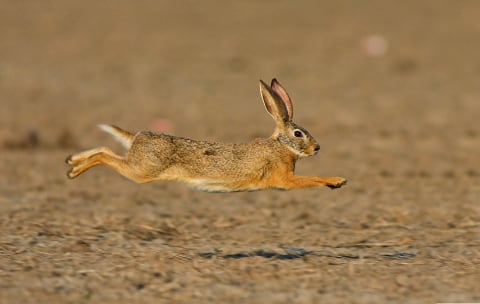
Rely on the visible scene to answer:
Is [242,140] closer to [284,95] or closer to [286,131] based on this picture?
[284,95]

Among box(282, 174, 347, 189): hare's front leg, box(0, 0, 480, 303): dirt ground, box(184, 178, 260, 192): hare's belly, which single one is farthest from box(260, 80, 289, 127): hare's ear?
box(0, 0, 480, 303): dirt ground

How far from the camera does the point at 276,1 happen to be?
2777 centimetres

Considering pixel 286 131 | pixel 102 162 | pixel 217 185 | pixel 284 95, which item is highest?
pixel 284 95

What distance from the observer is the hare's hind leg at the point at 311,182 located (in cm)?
702

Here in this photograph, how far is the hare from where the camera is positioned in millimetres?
7223

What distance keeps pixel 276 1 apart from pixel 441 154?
15567mm

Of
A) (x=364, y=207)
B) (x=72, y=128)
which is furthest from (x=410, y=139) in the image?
(x=72, y=128)

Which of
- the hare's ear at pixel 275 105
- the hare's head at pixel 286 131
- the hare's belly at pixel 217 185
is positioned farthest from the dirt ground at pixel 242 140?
the hare's ear at pixel 275 105

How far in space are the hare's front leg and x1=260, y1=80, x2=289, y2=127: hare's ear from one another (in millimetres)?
545

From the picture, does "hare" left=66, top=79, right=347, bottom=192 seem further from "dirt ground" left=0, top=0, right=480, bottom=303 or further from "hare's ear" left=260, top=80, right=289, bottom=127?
"dirt ground" left=0, top=0, right=480, bottom=303

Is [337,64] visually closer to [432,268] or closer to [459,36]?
[459,36]

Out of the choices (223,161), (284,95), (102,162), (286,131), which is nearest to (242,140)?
(284,95)

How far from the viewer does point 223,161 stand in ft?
23.8

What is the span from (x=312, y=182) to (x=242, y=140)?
688cm
